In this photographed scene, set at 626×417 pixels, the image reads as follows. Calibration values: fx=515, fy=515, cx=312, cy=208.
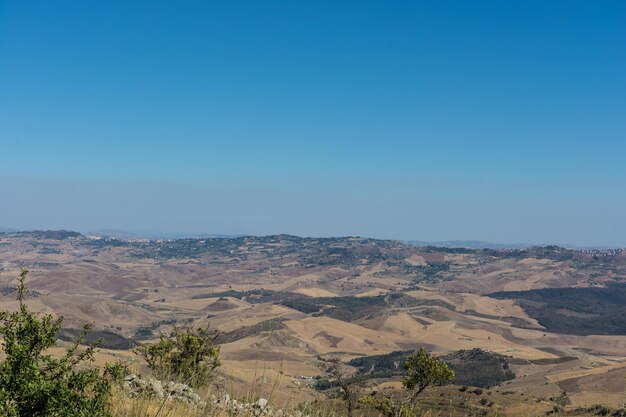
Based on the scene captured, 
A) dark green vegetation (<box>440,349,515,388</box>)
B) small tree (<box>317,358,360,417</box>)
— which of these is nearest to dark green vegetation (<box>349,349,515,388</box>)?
dark green vegetation (<box>440,349,515,388</box>)

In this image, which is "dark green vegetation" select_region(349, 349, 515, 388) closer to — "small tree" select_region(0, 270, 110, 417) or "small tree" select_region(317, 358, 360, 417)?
"small tree" select_region(317, 358, 360, 417)

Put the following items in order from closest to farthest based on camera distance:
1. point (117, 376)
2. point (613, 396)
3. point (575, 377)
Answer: point (117, 376), point (613, 396), point (575, 377)

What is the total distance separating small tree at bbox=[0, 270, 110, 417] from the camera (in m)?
7.69

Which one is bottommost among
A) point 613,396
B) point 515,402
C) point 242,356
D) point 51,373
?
point 242,356

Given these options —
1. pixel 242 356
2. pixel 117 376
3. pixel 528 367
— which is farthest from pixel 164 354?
pixel 528 367

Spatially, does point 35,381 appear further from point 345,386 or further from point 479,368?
point 479,368

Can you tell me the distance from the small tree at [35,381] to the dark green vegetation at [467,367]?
484ft

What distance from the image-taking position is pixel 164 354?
41094mm

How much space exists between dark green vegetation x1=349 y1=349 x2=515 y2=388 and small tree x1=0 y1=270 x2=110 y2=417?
147671 mm

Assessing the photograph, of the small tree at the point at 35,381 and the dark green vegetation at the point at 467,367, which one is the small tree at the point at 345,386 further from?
the dark green vegetation at the point at 467,367

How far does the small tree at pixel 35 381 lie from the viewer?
303 inches

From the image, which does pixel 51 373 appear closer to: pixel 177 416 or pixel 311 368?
pixel 177 416

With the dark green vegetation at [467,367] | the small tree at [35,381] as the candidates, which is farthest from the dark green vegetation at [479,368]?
the small tree at [35,381]

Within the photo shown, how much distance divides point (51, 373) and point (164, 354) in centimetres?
3372
